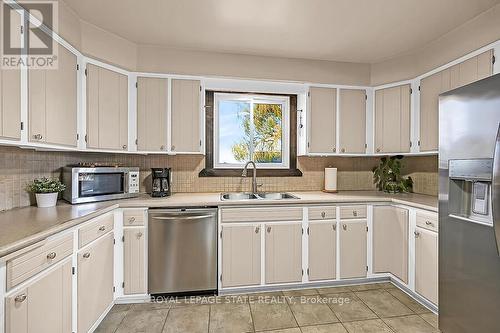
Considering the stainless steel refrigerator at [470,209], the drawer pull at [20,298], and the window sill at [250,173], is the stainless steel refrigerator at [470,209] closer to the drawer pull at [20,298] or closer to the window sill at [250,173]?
the window sill at [250,173]

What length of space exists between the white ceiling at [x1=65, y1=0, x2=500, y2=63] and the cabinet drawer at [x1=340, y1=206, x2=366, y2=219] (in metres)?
1.68

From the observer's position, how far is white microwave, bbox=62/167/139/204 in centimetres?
211

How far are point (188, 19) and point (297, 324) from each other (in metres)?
2.66

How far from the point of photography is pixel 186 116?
2.68 meters

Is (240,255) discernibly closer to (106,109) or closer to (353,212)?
(353,212)

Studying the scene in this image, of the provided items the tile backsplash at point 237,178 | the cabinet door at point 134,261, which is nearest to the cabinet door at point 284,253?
the tile backsplash at point 237,178

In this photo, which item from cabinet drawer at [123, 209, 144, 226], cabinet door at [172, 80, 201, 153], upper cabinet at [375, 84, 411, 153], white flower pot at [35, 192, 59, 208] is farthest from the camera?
upper cabinet at [375, 84, 411, 153]

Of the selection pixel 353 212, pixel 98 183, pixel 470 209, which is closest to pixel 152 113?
pixel 98 183

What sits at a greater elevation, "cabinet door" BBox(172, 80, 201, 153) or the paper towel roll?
"cabinet door" BBox(172, 80, 201, 153)

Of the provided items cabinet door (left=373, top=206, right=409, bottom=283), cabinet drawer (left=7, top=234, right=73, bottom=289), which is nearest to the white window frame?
cabinet door (left=373, top=206, right=409, bottom=283)

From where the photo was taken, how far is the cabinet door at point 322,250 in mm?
2547

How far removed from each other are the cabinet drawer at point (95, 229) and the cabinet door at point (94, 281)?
0.16 ft

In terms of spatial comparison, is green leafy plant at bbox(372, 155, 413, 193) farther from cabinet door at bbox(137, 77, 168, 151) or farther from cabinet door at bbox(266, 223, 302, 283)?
cabinet door at bbox(137, 77, 168, 151)

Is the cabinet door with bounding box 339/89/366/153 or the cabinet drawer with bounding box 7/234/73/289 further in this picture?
the cabinet door with bounding box 339/89/366/153
